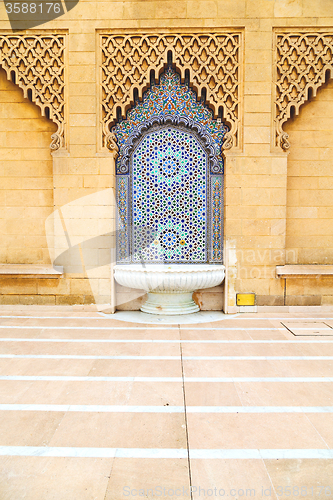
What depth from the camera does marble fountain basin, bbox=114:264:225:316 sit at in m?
3.80

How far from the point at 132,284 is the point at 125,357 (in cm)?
134

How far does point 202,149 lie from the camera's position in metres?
4.38

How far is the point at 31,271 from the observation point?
421cm

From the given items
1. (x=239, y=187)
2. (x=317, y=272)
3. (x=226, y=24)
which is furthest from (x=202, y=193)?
(x=226, y=24)

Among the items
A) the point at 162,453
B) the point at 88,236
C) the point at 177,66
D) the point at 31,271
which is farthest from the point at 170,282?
the point at 177,66

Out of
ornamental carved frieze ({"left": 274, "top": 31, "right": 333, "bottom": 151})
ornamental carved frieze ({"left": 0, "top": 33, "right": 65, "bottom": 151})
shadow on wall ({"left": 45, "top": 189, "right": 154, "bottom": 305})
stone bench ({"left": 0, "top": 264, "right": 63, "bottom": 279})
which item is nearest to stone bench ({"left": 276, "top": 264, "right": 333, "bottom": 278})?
ornamental carved frieze ({"left": 274, "top": 31, "right": 333, "bottom": 151})

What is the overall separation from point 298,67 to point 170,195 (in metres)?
2.38

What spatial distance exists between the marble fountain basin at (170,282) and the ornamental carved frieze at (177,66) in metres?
1.70

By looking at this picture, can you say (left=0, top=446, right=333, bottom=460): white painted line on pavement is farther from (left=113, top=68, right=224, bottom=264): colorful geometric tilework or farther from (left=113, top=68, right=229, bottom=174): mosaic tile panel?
(left=113, top=68, right=229, bottom=174): mosaic tile panel

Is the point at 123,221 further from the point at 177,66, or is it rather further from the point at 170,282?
the point at 177,66

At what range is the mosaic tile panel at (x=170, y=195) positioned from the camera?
14.4 feet

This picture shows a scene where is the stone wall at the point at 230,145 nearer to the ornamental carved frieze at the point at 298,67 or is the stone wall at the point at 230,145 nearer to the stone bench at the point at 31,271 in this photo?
the ornamental carved frieze at the point at 298,67

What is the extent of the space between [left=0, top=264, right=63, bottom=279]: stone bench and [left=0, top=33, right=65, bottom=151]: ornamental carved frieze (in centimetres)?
163

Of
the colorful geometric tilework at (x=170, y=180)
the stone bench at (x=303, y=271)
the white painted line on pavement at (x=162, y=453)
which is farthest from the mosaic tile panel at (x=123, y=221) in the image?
the white painted line on pavement at (x=162, y=453)
